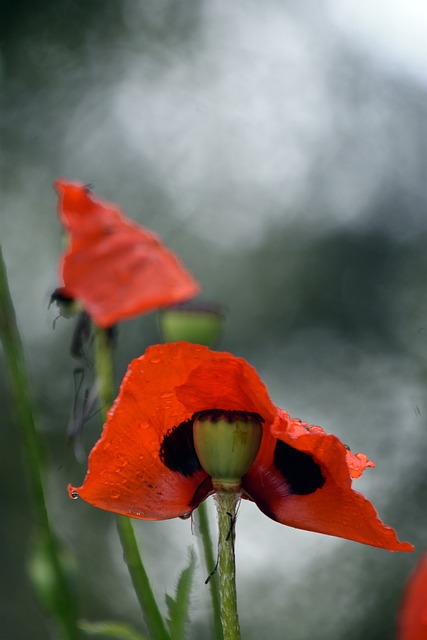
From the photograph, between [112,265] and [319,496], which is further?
[319,496]

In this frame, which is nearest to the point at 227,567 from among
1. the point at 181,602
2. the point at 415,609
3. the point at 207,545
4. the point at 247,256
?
the point at 181,602

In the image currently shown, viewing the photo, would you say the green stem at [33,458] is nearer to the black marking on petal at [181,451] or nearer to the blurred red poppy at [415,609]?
the black marking on petal at [181,451]

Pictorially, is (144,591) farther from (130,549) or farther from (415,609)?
(415,609)

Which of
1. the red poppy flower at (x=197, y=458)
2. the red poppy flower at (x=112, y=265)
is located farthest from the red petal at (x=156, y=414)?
the red poppy flower at (x=112, y=265)

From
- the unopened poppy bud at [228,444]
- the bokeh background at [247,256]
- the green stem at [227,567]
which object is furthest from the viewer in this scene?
the bokeh background at [247,256]

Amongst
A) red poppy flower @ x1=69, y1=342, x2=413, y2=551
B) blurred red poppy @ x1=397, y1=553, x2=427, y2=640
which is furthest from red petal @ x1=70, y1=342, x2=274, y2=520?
blurred red poppy @ x1=397, y1=553, x2=427, y2=640

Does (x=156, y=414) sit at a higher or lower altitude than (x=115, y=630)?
higher

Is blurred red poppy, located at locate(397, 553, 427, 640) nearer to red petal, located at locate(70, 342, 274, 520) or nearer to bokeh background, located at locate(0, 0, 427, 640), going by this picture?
red petal, located at locate(70, 342, 274, 520)
